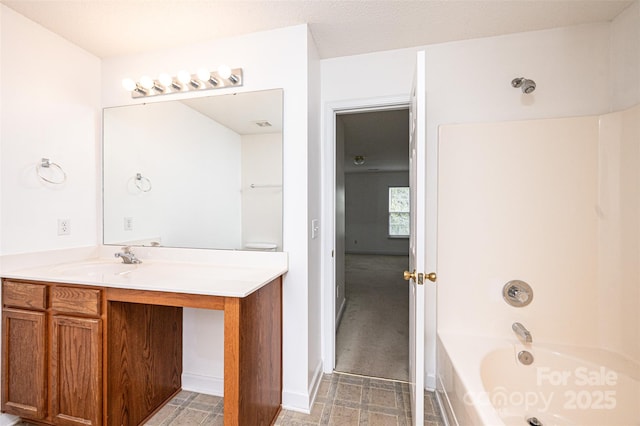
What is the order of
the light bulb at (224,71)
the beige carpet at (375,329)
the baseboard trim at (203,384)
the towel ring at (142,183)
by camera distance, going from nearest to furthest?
the light bulb at (224,71) → the baseboard trim at (203,384) → the towel ring at (142,183) → the beige carpet at (375,329)

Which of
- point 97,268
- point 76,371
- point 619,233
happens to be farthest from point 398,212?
point 76,371

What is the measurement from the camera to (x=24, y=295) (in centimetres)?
149

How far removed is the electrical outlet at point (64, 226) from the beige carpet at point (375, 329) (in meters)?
2.18

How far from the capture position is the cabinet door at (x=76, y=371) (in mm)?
1388

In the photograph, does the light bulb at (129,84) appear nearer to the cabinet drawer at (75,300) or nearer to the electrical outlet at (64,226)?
the electrical outlet at (64,226)

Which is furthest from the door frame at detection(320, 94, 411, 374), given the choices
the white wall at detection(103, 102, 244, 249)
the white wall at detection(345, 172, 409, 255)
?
the white wall at detection(345, 172, 409, 255)

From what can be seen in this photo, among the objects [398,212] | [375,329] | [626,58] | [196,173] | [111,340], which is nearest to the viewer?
[111,340]

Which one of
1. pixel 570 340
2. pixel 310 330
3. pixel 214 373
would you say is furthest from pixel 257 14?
pixel 570 340

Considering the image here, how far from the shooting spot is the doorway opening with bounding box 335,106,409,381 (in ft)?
7.80

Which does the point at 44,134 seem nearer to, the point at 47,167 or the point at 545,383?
the point at 47,167

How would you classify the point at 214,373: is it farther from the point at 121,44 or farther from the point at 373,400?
the point at 121,44

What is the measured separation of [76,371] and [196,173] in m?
1.29

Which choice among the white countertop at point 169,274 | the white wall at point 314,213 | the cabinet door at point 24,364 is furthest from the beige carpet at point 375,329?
the cabinet door at point 24,364

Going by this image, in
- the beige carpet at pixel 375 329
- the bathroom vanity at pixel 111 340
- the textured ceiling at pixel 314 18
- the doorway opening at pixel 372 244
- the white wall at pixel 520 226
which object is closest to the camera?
the bathroom vanity at pixel 111 340
